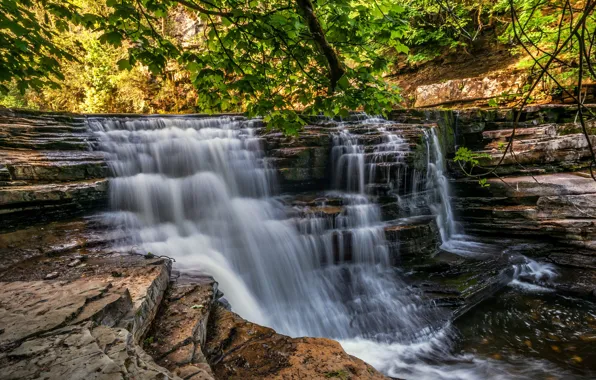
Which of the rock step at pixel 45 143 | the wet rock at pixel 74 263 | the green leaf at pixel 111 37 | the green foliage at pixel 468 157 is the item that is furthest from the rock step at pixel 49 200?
the green foliage at pixel 468 157

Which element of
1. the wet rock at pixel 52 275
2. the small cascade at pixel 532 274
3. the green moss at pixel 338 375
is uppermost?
the wet rock at pixel 52 275

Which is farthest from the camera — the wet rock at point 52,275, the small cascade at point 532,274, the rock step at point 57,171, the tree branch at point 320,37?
the small cascade at point 532,274

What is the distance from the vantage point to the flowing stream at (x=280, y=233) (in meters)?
4.81

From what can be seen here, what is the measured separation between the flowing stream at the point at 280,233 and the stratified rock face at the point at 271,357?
5.26 ft

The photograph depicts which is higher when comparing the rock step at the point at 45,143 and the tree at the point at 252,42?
the tree at the point at 252,42

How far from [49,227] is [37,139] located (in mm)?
2537

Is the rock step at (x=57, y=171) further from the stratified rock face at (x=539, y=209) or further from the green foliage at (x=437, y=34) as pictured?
the green foliage at (x=437, y=34)

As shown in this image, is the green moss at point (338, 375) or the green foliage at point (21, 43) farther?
the green moss at point (338, 375)

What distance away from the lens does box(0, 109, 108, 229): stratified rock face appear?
479 centimetres

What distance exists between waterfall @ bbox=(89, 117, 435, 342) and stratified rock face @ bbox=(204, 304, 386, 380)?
156cm

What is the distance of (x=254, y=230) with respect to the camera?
21.6 feet

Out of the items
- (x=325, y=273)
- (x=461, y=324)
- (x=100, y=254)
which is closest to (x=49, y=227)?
(x=100, y=254)

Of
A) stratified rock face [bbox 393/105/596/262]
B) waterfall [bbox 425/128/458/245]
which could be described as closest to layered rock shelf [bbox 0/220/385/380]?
stratified rock face [bbox 393/105/596/262]

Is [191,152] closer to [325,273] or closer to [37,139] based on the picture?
[37,139]
